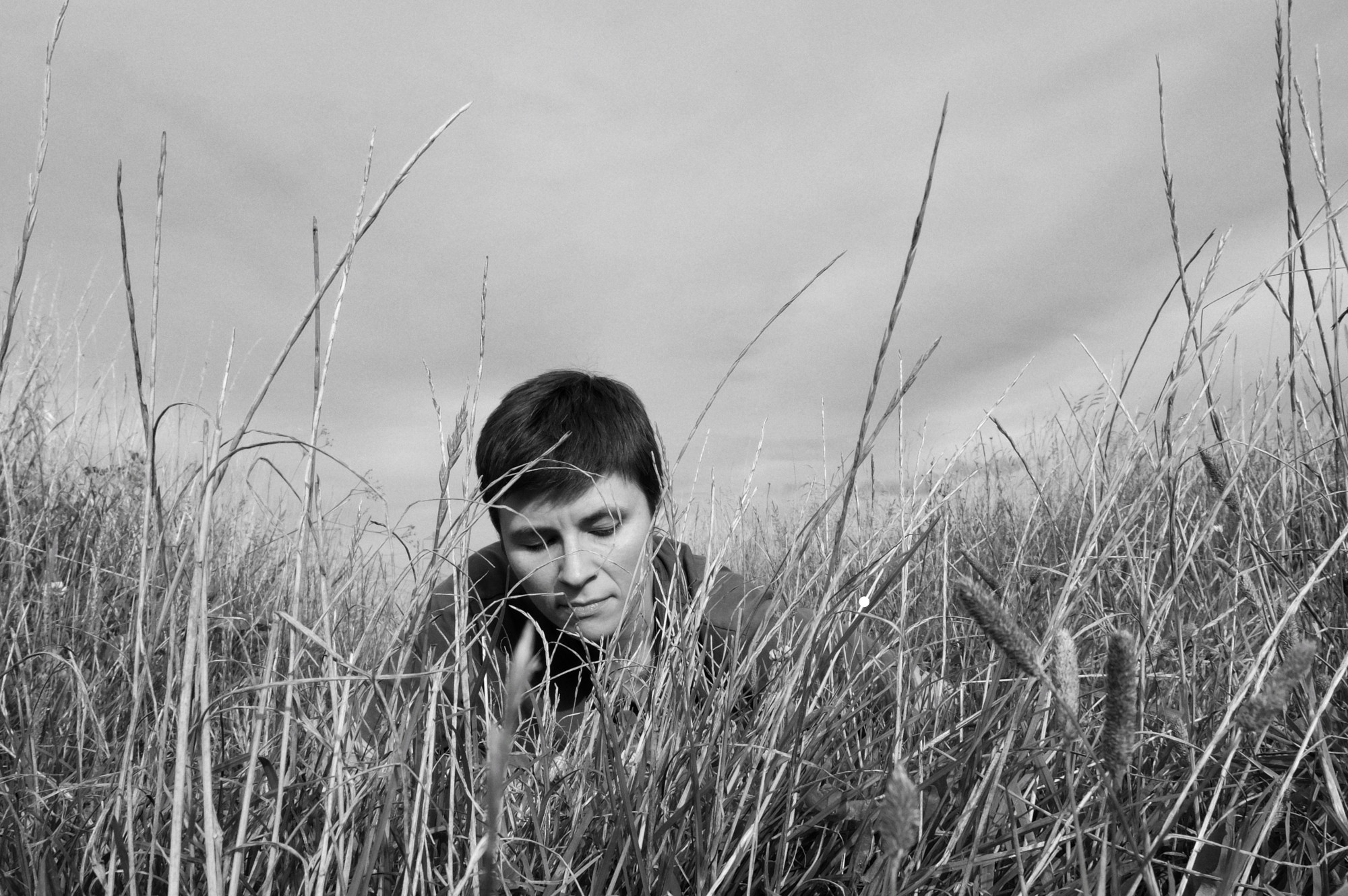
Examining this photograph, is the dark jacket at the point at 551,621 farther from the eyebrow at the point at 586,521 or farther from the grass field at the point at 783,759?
the grass field at the point at 783,759

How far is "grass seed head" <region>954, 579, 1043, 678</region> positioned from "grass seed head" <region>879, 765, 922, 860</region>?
0.20 m

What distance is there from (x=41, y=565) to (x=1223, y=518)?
3872 millimetres

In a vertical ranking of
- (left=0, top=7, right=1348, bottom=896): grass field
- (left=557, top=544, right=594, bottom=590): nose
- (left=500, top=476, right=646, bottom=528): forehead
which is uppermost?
(left=500, top=476, right=646, bottom=528): forehead

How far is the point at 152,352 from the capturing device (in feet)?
3.19

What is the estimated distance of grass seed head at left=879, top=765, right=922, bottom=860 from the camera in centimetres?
47

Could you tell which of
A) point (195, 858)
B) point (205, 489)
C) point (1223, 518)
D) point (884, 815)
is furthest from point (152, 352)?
point (1223, 518)

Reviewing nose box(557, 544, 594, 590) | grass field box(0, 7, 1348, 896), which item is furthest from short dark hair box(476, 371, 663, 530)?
grass field box(0, 7, 1348, 896)

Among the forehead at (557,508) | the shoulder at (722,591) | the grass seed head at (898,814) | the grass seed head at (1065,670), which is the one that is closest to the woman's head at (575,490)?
the forehead at (557,508)

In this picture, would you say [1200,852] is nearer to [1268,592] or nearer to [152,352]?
[1268,592]

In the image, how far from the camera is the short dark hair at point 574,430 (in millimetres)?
2574

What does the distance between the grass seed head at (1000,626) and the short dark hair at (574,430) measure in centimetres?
181

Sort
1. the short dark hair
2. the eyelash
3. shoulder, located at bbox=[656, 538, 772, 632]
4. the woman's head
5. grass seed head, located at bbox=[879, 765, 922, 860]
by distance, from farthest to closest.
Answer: the short dark hair → the eyelash → the woman's head → shoulder, located at bbox=[656, 538, 772, 632] → grass seed head, located at bbox=[879, 765, 922, 860]

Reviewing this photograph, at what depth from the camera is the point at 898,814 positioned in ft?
1.56

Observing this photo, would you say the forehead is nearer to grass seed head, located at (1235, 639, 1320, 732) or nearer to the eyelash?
the eyelash
